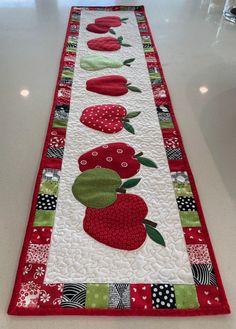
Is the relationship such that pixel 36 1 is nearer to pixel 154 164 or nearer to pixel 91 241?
pixel 154 164

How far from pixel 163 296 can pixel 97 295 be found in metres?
0.17

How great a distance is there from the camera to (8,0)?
7.87 feet

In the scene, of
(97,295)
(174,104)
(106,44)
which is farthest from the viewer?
(106,44)

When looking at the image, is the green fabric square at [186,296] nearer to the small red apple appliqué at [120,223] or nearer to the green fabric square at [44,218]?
the small red apple appliqué at [120,223]

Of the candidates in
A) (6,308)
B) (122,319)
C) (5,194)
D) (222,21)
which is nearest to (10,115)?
(5,194)

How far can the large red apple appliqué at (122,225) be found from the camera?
36.5 inches

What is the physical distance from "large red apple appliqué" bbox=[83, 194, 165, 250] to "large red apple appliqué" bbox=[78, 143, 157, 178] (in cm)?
14

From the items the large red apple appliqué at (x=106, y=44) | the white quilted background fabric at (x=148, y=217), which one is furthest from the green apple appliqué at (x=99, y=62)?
the white quilted background fabric at (x=148, y=217)

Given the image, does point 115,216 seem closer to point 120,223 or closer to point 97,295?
point 120,223

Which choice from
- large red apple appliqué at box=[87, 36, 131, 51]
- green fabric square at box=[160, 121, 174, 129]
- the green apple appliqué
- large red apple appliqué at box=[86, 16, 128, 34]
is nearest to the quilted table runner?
green fabric square at box=[160, 121, 174, 129]

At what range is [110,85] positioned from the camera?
1.52 metres

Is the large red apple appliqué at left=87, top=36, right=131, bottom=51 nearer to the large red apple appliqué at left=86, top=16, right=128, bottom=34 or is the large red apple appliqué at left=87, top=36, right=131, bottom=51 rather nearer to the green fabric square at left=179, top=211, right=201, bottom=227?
the large red apple appliqué at left=86, top=16, right=128, bottom=34

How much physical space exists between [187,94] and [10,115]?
0.83m

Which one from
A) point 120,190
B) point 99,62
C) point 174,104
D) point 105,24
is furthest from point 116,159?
point 105,24
